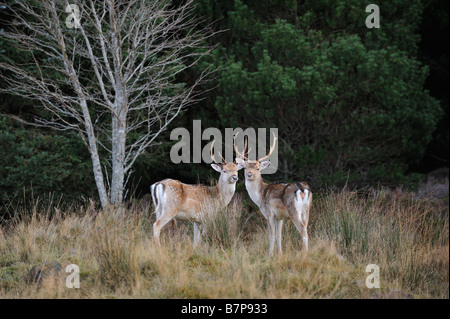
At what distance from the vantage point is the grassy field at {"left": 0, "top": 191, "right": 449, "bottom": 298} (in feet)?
18.6

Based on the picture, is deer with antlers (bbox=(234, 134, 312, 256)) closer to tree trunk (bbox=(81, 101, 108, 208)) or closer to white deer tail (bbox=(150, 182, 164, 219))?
white deer tail (bbox=(150, 182, 164, 219))

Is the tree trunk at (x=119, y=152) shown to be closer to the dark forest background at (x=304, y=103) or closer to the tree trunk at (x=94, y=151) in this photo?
the tree trunk at (x=94, y=151)

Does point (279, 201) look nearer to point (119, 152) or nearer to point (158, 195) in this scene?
point (158, 195)

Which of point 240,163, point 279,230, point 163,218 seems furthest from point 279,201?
point 163,218

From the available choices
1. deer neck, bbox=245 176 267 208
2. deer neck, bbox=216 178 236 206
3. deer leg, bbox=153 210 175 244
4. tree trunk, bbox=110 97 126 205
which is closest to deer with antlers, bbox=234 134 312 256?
deer neck, bbox=245 176 267 208

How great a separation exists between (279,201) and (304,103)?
Result: 4.56 metres

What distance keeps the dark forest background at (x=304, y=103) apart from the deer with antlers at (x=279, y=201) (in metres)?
3.31

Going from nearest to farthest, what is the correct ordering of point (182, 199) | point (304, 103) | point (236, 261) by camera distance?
point (236, 261), point (182, 199), point (304, 103)

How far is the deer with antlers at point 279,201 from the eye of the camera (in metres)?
7.09

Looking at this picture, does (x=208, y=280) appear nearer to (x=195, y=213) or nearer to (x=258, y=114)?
(x=195, y=213)

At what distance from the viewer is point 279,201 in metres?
7.36

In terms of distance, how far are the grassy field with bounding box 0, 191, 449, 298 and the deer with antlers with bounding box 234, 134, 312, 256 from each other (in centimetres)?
26
